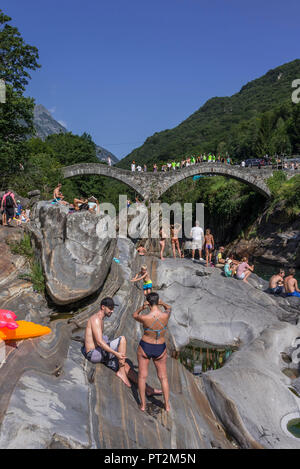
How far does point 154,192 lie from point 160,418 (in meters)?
29.6

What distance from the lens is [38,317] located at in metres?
7.11

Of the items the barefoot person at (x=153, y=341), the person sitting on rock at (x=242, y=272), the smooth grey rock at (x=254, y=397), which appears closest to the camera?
the barefoot person at (x=153, y=341)

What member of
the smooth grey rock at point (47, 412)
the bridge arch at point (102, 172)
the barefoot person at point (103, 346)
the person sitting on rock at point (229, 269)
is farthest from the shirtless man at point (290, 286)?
the bridge arch at point (102, 172)

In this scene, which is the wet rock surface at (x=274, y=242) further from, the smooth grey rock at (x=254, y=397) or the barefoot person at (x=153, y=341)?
the barefoot person at (x=153, y=341)

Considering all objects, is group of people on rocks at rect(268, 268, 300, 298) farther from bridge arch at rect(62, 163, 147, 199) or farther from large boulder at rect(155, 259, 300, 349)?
bridge arch at rect(62, 163, 147, 199)

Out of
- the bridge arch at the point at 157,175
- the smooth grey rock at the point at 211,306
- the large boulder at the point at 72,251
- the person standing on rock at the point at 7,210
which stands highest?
the bridge arch at the point at 157,175

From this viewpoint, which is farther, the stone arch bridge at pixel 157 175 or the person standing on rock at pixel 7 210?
the stone arch bridge at pixel 157 175

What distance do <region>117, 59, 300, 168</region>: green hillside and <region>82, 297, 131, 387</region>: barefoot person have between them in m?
59.4

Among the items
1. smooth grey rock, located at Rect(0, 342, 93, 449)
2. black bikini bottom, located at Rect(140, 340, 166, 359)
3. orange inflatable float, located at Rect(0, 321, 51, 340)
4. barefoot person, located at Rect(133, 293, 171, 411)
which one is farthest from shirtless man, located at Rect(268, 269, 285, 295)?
smooth grey rock, located at Rect(0, 342, 93, 449)

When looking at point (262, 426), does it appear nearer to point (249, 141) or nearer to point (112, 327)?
point (112, 327)

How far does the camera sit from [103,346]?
5.32 meters

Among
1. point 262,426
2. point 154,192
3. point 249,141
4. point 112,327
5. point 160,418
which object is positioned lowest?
point 262,426

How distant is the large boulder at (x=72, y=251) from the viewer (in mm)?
7820
